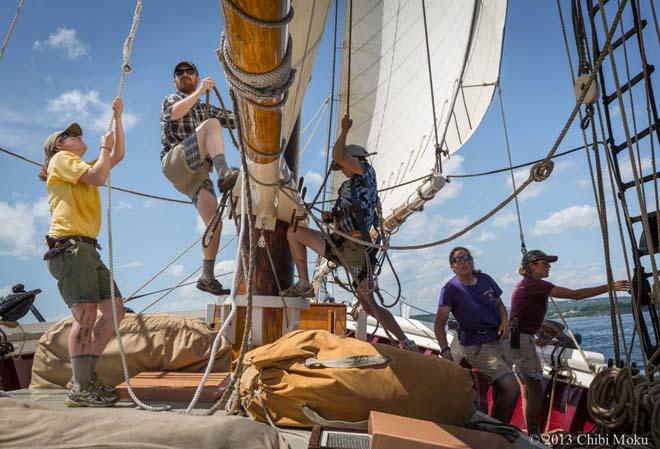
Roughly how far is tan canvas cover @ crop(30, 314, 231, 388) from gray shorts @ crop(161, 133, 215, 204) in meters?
0.81

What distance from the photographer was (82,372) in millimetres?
2182

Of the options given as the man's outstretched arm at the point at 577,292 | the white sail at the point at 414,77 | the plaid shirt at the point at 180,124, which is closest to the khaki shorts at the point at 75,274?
the plaid shirt at the point at 180,124

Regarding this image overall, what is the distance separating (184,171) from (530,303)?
2565mm

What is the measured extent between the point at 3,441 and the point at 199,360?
1973 mm

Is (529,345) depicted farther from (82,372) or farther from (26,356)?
(26,356)

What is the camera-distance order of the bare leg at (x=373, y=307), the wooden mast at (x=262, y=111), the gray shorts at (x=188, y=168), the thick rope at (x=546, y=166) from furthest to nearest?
the bare leg at (x=373, y=307), the gray shorts at (x=188, y=168), the thick rope at (x=546, y=166), the wooden mast at (x=262, y=111)

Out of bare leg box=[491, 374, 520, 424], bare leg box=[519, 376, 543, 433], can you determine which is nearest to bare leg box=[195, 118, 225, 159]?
bare leg box=[491, 374, 520, 424]

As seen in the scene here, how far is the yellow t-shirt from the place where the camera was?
2252 mm

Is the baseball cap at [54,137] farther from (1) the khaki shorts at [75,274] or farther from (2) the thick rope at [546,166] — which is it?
(2) the thick rope at [546,166]

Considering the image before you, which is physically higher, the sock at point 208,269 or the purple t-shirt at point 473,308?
the sock at point 208,269

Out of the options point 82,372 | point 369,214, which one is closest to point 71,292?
point 82,372

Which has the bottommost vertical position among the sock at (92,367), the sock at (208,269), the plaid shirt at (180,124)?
the sock at (92,367)

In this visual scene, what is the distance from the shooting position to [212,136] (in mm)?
2861

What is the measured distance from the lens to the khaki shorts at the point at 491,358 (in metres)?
3.28
